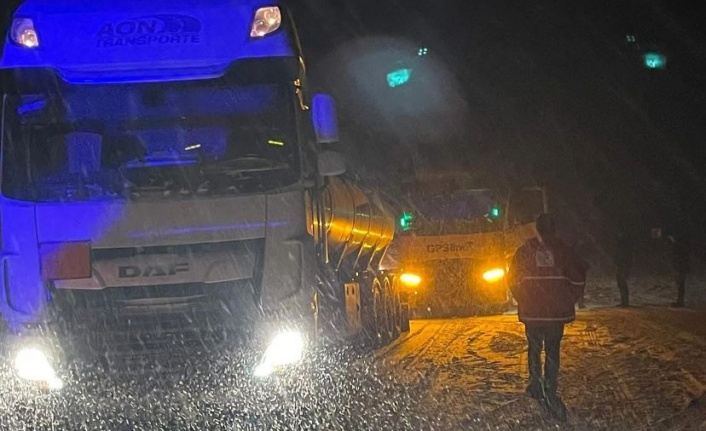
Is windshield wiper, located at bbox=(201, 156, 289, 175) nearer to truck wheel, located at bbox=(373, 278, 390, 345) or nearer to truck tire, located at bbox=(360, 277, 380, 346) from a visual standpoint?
truck tire, located at bbox=(360, 277, 380, 346)

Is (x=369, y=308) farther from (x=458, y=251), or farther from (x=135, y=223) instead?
(x=135, y=223)

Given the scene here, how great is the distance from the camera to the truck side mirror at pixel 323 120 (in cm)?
828

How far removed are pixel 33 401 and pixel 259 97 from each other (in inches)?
125

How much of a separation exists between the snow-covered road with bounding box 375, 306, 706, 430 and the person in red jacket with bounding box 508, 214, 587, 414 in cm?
49

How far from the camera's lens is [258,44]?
8.03m

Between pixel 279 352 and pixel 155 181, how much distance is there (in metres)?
1.68

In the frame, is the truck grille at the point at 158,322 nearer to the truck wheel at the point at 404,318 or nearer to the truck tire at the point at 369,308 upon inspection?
the truck tire at the point at 369,308

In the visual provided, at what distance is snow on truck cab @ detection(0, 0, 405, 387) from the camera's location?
7.57m

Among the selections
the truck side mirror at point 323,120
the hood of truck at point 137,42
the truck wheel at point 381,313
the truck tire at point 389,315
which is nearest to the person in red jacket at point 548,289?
the truck side mirror at point 323,120

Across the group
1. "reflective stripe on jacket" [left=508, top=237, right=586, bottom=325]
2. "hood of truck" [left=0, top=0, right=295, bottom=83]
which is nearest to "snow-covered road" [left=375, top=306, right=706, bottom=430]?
"reflective stripe on jacket" [left=508, top=237, right=586, bottom=325]

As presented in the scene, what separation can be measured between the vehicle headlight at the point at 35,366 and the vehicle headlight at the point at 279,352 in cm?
162

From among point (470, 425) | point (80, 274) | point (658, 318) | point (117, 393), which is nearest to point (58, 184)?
point (80, 274)

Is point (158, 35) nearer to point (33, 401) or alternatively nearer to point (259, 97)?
point (259, 97)

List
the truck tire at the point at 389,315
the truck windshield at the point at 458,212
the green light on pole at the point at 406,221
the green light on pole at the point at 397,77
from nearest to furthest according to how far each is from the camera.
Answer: the truck tire at the point at 389,315, the green light on pole at the point at 406,221, the truck windshield at the point at 458,212, the green light on pole at the point at 397,77
